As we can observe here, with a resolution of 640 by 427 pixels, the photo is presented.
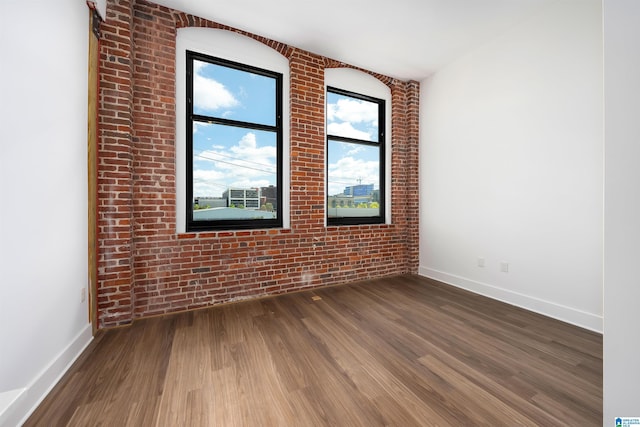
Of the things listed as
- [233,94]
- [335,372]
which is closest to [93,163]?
[233,94]

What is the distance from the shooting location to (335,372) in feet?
5.39

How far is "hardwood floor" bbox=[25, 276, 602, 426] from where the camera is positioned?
4.27 ft

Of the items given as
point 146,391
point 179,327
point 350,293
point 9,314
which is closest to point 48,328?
point 9,314

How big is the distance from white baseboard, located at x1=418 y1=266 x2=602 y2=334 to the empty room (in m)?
0.02

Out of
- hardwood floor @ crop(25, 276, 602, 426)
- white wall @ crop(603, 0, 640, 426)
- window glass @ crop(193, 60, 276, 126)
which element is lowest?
hardwood floor @ crop(25, 276, 602, 426)

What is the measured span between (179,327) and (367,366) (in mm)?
1707

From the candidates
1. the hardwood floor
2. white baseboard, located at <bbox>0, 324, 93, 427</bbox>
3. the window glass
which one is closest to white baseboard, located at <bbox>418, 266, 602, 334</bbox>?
the hardwood floor

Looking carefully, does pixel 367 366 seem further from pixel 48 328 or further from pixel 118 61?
pixel 118 61

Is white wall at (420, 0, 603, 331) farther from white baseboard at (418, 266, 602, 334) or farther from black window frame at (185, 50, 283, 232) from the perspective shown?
black window frame at (185, 50, 283, 232)

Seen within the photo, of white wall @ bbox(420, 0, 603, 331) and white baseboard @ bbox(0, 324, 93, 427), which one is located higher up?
white wall @ bbox(420, 0, 603, 331)

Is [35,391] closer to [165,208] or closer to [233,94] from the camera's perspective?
[165,208]

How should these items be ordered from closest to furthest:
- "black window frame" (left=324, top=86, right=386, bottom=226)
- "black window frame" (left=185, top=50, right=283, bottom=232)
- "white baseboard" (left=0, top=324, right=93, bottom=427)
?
1. "white baseboard" (left=0, top=324, right=93, bottom=427)
2. "black window frame" (left=185, top=50, right=283, bottom=232)
3. "black window frame" (left=324, top=86, right=386, bottom=226)

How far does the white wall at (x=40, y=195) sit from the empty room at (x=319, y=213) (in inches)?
0.6

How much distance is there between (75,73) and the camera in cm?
185
